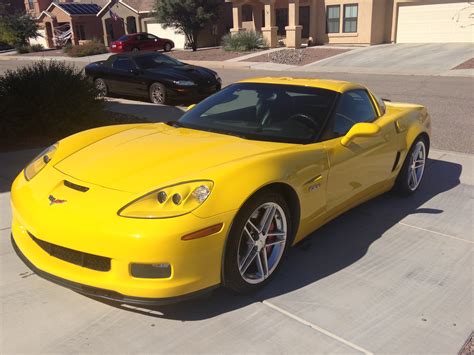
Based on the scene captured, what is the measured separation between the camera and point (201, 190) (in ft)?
9.13

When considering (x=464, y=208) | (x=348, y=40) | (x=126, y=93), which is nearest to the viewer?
(x=464, y=208)

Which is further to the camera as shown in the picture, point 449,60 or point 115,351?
point 449,60

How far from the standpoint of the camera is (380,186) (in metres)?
4.45

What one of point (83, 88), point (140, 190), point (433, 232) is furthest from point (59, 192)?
point (83, 88)

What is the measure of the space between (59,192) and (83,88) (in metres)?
5.73

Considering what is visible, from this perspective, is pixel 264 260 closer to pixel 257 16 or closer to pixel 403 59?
pixel 403 59

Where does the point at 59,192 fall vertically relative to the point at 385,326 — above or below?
above

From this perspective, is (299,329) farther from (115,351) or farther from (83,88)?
(83,88)

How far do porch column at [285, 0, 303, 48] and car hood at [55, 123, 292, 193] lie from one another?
25.5m

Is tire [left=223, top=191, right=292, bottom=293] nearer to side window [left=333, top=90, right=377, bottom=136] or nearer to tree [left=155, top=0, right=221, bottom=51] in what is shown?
side window [left=333, top=90, right=377, bottom=136]

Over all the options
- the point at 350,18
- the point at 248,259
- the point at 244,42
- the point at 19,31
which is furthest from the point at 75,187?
the point at 19,31

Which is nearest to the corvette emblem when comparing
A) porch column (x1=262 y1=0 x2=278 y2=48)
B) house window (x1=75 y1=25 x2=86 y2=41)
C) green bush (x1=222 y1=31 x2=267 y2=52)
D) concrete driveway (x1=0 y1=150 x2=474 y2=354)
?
concrete driveway (x1=0 y1=150 x2=474 y2=354)

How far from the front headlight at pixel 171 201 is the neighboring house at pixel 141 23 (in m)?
32.6

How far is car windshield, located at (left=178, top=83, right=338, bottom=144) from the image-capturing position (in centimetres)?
376
